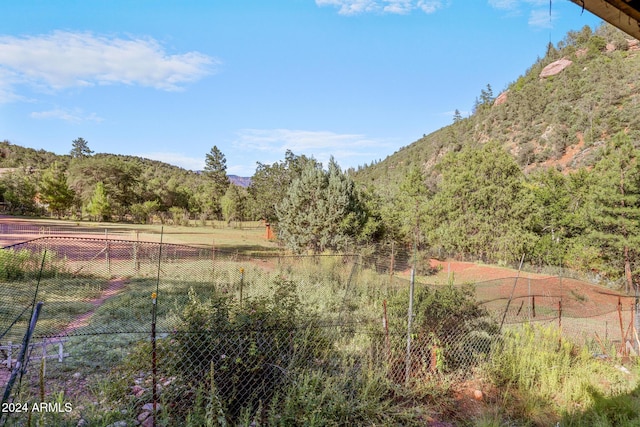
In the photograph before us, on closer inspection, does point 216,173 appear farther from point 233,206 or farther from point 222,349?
point 222,349

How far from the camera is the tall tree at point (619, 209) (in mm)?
15312

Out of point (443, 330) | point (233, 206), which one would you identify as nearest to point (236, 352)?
point (443, 330)

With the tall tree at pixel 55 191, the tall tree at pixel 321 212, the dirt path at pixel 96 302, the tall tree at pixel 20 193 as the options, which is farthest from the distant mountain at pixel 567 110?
the tall tree at pixel 20 193

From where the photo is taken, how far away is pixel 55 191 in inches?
1526

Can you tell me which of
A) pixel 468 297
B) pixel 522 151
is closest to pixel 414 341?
pixel 468 297

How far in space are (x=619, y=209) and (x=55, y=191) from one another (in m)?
49.7

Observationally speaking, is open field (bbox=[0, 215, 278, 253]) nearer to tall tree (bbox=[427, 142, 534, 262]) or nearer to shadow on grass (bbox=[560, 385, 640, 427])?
tall tree (bbox=[427, 142, 534, 262])

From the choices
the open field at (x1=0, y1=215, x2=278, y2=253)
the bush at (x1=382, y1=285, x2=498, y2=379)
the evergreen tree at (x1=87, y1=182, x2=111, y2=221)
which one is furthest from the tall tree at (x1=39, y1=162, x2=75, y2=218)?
the bush at (x1=382, y1=285, x2=498, y2=379)

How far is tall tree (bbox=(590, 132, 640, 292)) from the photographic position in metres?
15.3

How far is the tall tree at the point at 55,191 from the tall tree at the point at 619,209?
1924 inches

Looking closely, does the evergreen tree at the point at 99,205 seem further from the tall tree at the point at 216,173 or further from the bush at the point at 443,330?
the bush at the point at 443,330

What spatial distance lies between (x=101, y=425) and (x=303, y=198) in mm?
14428

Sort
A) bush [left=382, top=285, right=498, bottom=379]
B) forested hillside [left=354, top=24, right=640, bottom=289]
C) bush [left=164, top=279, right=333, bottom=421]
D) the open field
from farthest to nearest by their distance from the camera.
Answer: the open field, forested hillside [left=354, top=24, right=640, bottom=289], bush [left=382, top=285, right=498, bottom=379], bush [left=164, top=279, right=333, bottom=421]

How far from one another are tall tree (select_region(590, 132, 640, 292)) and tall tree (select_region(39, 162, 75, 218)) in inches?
1924
